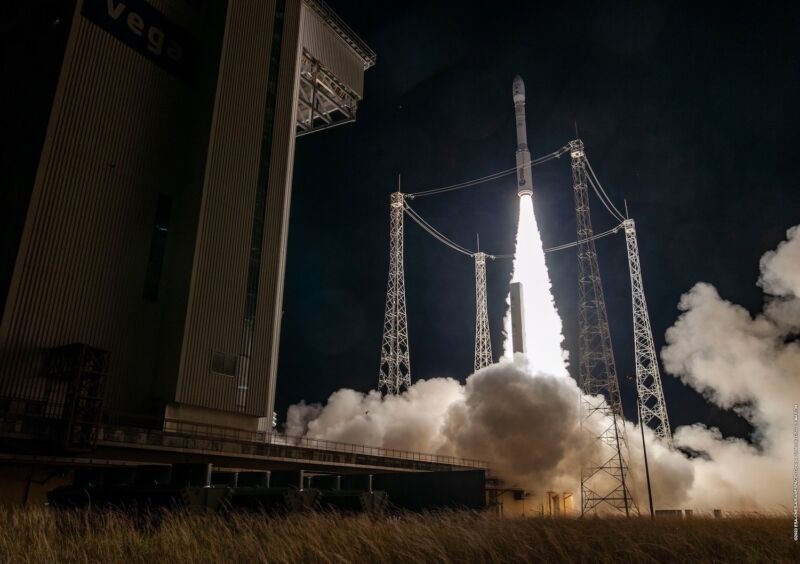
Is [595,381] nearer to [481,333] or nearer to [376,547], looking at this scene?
[481,333]

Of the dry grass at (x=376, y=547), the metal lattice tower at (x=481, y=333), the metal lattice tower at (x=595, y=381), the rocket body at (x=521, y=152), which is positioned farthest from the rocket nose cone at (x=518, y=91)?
the dry grass at (x=376, y=547)

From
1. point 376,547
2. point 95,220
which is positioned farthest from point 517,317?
point 376,547

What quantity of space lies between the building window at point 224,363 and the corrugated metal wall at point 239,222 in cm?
27

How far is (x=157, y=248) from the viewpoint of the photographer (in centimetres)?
3788

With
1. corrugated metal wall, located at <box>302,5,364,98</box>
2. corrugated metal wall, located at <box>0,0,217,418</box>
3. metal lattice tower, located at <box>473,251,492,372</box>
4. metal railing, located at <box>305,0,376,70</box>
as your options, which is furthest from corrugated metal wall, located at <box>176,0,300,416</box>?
metal lattice tower, located at <box>473,251,492,372</box>

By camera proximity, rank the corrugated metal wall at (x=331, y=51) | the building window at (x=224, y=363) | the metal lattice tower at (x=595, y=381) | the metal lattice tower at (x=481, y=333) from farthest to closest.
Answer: the metal lattice tower at (x=481, y=333) → the corrugated metal wall at (x=331, y=51) → the metal lattice tower at (x=595, y=381) → the building window at (x=224, y=363)

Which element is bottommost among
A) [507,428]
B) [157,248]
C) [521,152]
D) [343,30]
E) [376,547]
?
[376,547]

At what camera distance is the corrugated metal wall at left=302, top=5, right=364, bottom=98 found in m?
52.9

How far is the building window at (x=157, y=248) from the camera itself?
36875mm

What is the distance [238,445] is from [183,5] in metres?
31.0

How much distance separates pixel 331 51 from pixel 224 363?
3260cm

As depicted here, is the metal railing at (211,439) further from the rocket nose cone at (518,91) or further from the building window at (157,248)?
the rocket nose cone at (518,91)

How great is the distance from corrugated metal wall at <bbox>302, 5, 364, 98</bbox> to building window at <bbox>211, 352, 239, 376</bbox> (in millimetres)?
29446

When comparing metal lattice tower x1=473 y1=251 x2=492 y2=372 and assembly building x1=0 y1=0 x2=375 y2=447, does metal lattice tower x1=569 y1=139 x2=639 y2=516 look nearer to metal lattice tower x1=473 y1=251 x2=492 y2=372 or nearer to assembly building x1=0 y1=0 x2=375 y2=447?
metal lattice tower x1=473 y1=251 x2=492 y2=372
